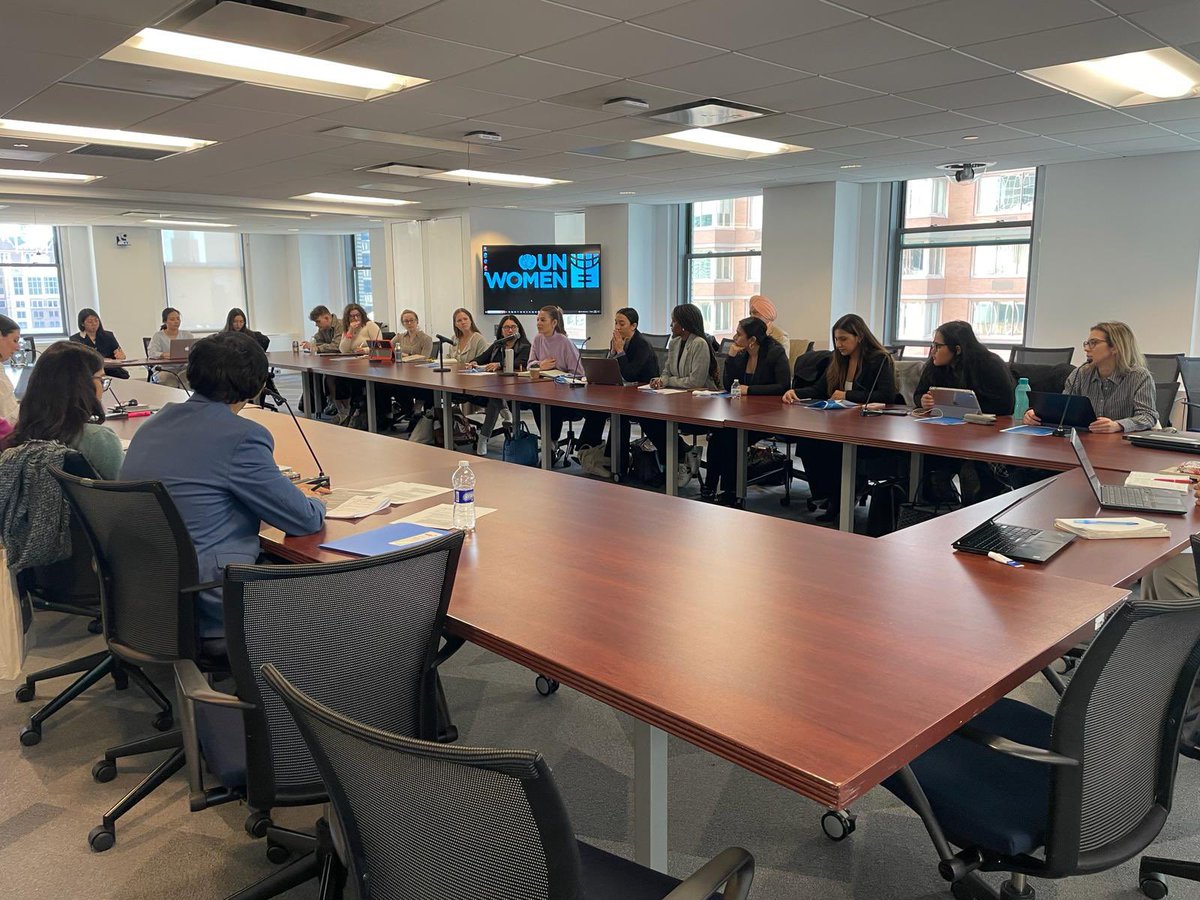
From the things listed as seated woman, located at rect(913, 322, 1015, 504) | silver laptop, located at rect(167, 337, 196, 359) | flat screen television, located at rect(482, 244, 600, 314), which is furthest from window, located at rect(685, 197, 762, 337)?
silver laptop, located at rect(167, 337, 196, 359)

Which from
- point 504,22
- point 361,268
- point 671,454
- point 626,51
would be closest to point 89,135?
point 504,22

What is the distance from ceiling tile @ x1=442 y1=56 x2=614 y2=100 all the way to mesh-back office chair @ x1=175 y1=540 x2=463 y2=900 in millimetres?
3062

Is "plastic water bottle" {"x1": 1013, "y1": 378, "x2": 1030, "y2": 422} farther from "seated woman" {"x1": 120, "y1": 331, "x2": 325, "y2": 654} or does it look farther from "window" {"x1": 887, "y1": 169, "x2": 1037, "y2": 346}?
"window" {"x1": 887, "y1": 169, "x2": 1037, "y2": 346}

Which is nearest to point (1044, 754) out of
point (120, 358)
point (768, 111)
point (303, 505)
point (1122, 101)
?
point (303, 505)

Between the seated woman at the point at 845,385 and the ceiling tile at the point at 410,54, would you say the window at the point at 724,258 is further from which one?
the ceiling tile at the point at 410,54

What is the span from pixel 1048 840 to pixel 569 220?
40.6 ft

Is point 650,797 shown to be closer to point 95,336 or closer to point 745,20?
point 745,20

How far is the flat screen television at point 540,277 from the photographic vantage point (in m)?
11.1

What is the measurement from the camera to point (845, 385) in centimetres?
530

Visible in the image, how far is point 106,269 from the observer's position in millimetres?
13195

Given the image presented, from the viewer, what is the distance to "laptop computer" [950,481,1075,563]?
2193mm

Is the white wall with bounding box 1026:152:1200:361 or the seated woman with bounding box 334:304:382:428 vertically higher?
the white wall with bounding box 1026:152:1200:361

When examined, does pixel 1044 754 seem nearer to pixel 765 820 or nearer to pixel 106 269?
pixel 765 820

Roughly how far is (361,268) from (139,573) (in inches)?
581
